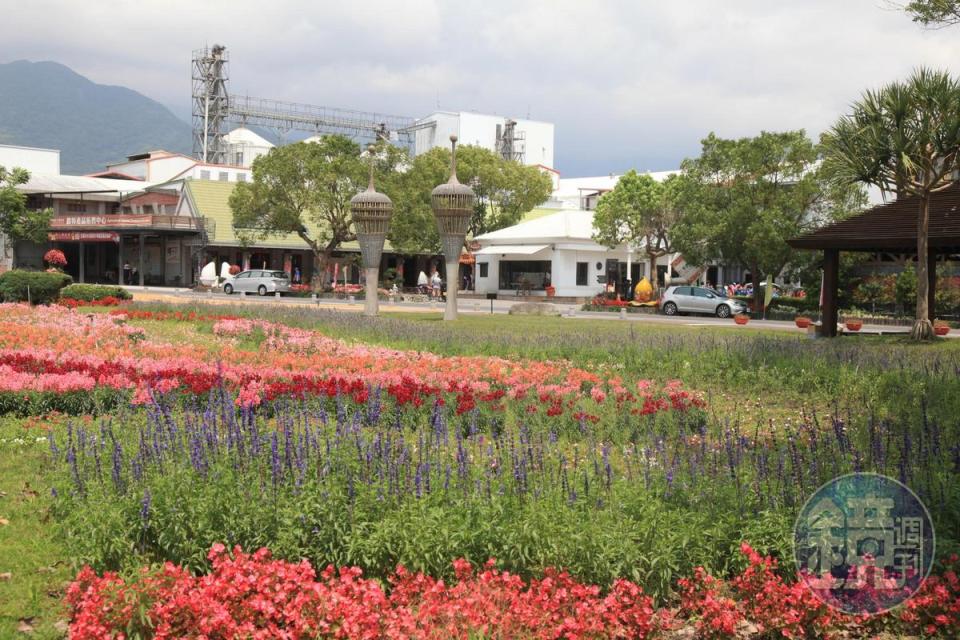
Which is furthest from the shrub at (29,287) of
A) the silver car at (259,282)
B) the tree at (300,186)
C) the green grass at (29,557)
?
the silver car at (259,282)

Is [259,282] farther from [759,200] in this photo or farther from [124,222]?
[759,200]

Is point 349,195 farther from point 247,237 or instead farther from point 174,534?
point 174,534

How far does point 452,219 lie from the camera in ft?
88.0

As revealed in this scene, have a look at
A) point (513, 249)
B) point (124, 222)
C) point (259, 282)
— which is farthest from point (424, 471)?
point (124, 222)

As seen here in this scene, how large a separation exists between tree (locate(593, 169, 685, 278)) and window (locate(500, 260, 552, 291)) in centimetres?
546

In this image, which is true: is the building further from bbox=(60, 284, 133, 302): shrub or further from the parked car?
the parked car

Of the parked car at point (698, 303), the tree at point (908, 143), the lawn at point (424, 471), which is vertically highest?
the tree at point (908, 143)

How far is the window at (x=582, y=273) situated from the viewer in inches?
1903

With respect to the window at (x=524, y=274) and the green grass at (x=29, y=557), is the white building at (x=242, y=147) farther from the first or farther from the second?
the green grass at (x=29, y=557)

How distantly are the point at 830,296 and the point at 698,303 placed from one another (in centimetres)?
1428

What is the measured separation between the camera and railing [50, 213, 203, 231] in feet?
172

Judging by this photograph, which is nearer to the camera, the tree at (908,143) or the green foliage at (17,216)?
the tree at (908,143)

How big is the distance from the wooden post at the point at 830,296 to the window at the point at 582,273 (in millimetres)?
25587

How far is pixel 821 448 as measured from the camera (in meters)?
7.01
